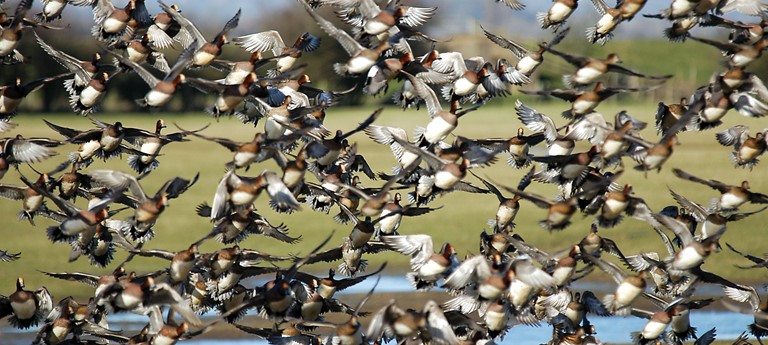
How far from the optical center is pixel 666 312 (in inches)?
284

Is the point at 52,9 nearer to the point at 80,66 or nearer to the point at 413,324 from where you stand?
Result: the point at 80,66

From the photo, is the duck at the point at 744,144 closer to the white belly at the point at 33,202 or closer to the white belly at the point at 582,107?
the white belly at the point at 582,107

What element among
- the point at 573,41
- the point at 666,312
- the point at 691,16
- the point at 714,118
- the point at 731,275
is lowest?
the point at 573,41

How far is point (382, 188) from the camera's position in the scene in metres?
7.44

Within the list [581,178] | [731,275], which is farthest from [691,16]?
[731,275]

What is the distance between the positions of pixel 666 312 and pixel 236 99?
3.66 metres

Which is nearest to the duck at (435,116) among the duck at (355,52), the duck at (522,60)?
the duck at (355,52)

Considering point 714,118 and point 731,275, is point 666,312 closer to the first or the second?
point 714,118

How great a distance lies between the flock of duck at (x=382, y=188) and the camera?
7059 mm

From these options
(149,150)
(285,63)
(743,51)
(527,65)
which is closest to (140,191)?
(149,150)

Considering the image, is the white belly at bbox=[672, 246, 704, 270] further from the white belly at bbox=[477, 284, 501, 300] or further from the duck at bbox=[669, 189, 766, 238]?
the white belly at bbox=[477, 284, 501, 300]

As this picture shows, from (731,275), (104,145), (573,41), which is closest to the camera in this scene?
(104,145)

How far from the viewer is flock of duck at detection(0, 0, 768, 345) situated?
7059 mm

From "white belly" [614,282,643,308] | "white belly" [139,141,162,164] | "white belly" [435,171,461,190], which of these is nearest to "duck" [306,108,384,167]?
"white belly" [435,171,461,190]
